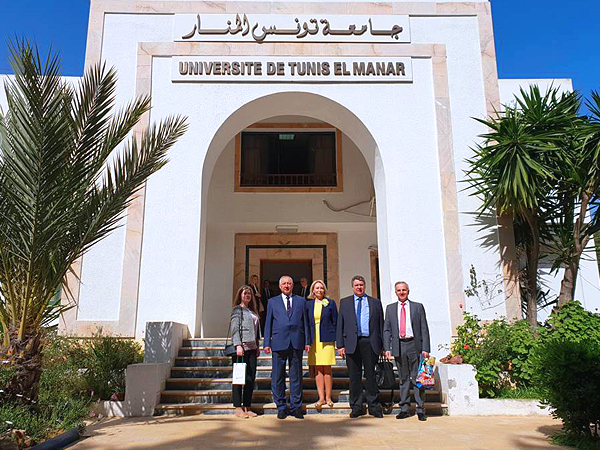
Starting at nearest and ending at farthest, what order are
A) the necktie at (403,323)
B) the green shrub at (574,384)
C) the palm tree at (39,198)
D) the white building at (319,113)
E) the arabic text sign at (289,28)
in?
the green shrub at (574,384) < the palm tree at (39,198) < the necktie at (403,323) < the white building at (319,113) < the arabic text sign at (289,28)

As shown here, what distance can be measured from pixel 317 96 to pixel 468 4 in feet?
11.2

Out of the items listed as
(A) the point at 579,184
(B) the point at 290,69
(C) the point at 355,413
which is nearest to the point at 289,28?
(B) the point at 290,69

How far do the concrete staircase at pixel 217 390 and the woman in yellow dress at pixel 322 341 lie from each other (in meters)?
0.24

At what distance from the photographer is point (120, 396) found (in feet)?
21.5

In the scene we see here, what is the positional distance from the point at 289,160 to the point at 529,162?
6.55 meters

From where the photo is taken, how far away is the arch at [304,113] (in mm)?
8719

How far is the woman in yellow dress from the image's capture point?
625cm

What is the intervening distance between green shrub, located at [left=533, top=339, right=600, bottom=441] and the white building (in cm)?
348

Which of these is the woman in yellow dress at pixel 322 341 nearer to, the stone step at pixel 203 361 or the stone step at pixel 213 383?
the stone step at pixel 213 383

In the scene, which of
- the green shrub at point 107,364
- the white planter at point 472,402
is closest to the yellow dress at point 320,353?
the white planter at point 472,402

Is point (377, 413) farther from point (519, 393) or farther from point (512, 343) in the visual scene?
point (512, 343)

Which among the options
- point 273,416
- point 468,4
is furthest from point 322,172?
point 273,416

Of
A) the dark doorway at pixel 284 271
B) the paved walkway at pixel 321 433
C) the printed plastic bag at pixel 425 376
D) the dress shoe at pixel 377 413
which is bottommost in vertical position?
the paved walkway at pixel 321 433

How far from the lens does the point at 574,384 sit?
427cm
